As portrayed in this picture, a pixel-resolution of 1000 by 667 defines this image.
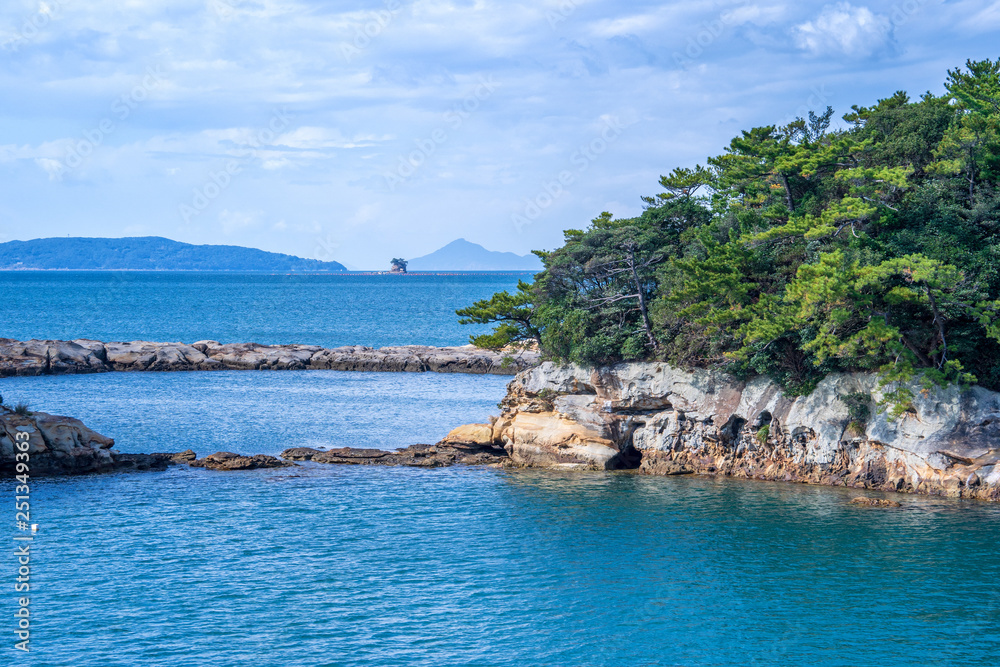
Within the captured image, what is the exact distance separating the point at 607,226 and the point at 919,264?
17.6m

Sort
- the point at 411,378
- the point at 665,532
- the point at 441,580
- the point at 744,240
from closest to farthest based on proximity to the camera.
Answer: the point at 441,580 → the point at 665,532 → the point at 744,240 → the point at 411,378

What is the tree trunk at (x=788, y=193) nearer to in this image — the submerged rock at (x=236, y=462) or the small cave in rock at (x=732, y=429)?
the small cave in rock at (x=732, y=429)

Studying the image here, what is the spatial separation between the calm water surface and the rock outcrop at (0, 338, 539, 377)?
4101 centimetres

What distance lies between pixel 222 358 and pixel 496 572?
62.3 metres

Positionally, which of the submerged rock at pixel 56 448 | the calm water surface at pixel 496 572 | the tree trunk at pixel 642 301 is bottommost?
the calm water surface at pixel 496 572

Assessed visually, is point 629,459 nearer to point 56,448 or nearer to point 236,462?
point 236,462

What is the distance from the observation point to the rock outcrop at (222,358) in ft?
249

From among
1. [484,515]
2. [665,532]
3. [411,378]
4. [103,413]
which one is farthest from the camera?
[411,378]

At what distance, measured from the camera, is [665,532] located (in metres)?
29.8

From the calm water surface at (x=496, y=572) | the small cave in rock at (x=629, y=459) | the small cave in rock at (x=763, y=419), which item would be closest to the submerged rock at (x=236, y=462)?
the calm water surface at (x=496, y=572)

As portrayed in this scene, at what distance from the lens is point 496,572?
2638cm

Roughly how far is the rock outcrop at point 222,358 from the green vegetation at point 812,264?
33.2 metres

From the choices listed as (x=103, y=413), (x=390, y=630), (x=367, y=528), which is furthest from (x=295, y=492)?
(x=103, y=413)

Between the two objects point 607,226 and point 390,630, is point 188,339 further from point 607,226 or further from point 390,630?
point 390,630
